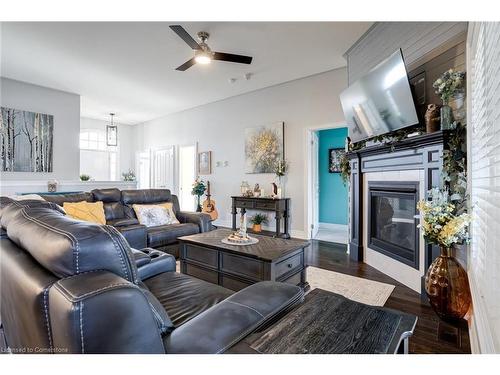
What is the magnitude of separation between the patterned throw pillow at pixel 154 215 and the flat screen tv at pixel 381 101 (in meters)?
2.80

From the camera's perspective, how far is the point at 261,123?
215 inches

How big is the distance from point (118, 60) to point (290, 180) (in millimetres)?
3430

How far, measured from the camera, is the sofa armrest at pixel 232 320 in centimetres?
83

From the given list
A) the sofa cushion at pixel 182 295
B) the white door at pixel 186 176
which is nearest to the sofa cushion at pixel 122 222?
the sofa cushion at pixel 182 295

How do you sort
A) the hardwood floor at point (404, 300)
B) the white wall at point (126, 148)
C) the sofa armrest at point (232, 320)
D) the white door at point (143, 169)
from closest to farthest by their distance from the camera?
1. the sofa armrest at point (232, 320)
2. the hardwood floor at point (404, 300)
3. the white door at point (143, 169)
4. the white wall at point (126, 148)

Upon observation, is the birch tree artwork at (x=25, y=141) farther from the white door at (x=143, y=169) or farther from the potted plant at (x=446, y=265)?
the potted plant at (x=446, y=265)

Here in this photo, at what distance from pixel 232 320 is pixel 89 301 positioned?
48cm

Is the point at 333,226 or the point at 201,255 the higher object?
the point at 201,255

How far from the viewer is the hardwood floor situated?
1.72 m

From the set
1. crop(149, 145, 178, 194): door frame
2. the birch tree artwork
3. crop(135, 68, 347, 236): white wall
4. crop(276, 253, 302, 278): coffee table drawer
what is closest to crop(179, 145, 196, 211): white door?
crop(149, 145, 178, 194): door frame

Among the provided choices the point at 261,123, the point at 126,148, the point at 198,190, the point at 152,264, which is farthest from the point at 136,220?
the point at 126,148

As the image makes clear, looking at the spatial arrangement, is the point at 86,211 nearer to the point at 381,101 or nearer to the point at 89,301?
the point at 89,301

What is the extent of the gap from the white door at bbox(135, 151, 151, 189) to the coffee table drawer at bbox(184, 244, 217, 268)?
6182mm
